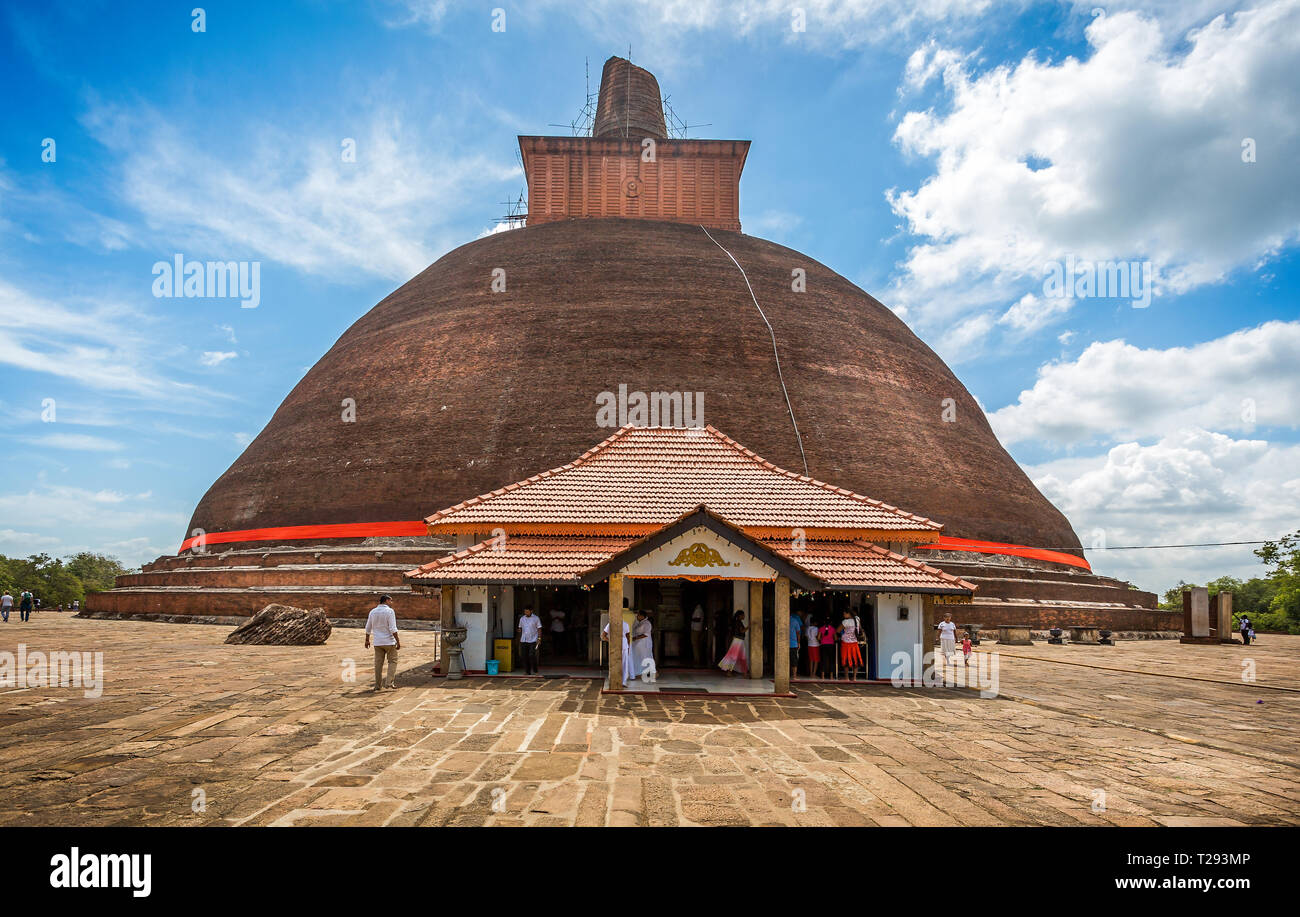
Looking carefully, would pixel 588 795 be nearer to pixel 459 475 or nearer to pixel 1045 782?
pixel 1045 782

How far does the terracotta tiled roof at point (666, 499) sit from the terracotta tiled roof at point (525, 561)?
0.79 feet

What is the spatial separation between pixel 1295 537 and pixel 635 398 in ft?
124

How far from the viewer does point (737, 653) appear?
1202 cm

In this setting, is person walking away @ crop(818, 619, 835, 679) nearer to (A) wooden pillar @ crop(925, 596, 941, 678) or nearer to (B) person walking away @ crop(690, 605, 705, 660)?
(A) wooden pillar @ crop(925, 596, 941, 678)

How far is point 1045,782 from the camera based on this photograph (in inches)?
230

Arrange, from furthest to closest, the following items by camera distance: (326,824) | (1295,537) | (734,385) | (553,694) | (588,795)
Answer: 1. (1295,537)
2. (734,385)
3. (553,694)
4. (588,795)
5. (326,824)

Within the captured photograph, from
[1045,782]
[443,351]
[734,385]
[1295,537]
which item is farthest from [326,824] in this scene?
[1295,537]

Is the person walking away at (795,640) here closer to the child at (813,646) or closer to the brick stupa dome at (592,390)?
the child at (813,646)

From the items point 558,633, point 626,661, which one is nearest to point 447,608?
point 558,633

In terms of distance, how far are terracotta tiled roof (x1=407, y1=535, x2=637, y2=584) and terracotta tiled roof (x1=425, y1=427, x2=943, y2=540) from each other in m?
0.24

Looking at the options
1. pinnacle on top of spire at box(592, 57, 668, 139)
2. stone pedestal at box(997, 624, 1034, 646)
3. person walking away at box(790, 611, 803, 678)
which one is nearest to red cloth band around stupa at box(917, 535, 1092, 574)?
stone pedestal at box(997, 624, 1034, 646)

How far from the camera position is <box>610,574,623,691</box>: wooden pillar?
10.3 m
